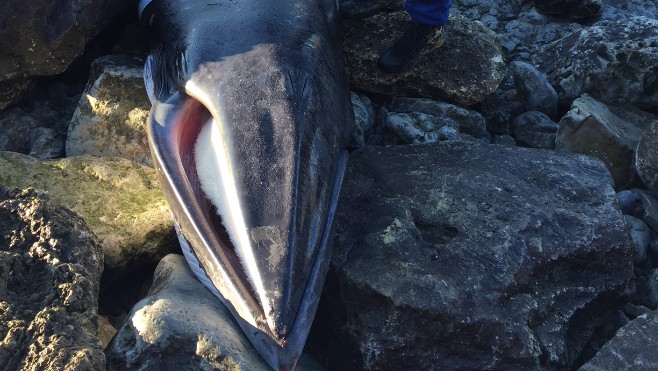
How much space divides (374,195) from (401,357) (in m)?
0.69

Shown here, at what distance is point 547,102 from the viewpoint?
4.02 meters

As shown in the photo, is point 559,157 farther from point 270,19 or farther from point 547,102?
point 270,19

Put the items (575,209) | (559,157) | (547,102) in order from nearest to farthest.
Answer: (575,209) → (559,157) → (547,102)

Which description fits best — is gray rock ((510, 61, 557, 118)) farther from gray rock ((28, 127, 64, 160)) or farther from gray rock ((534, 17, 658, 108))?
gray rock ((28, 127, 64, 160))

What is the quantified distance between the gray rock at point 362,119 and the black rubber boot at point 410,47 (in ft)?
0.70

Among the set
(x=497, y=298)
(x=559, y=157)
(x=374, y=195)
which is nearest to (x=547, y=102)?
(x=559, y=157)

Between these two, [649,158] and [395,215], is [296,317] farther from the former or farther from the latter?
[649,158]

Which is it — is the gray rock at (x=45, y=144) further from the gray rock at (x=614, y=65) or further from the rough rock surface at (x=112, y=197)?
the gray rock at (x=614, y=65)

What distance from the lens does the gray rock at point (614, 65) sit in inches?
155

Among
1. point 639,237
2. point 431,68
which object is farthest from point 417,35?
point 639,237

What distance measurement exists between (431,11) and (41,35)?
1.79 metres

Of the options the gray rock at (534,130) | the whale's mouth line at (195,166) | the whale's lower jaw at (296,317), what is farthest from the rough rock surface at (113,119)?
the gray rock at (534,130)

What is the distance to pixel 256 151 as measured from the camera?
97.0 inches

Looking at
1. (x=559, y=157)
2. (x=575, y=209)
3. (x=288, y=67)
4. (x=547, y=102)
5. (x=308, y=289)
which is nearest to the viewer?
(x=308, y=289)
